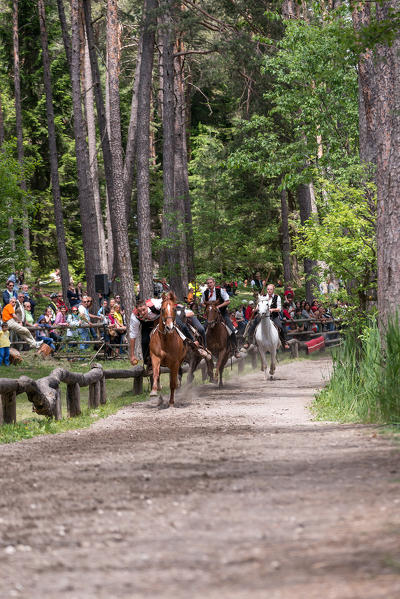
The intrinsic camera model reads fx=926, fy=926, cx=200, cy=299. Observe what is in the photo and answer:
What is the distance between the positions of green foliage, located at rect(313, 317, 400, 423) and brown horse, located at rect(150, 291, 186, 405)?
3.15m

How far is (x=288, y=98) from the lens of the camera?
3244cm

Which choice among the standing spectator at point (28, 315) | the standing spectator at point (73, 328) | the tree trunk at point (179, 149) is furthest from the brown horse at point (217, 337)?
the tree trunk at point (179, 149)

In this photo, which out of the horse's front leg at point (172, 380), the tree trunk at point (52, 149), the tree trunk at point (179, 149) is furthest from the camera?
the tree trunk at point (179, 149)

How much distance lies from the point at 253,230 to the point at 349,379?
32.2m

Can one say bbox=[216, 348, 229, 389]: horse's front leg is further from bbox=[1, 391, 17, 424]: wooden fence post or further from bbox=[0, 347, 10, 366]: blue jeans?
bbox=[1, 391, 17, 424]: wooden fence post

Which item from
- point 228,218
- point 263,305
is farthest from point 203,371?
point 228,218

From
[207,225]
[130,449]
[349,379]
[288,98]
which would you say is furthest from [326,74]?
[130,449]

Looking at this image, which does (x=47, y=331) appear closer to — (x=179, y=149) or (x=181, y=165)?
(x=181, y=165)

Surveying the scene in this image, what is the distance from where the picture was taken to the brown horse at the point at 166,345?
17594 millimetres

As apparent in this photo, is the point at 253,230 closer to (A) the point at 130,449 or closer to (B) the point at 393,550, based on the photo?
(A) the point at 130,449

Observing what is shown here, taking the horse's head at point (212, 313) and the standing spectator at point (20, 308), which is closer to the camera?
the horse's head at point (212, 313)

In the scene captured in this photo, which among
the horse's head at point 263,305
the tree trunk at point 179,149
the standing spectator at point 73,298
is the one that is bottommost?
the horse's head at point 263,305

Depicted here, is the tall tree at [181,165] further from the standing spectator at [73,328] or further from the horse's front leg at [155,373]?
the horse's front leg at [155,373]

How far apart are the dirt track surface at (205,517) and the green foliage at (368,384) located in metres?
0.60
